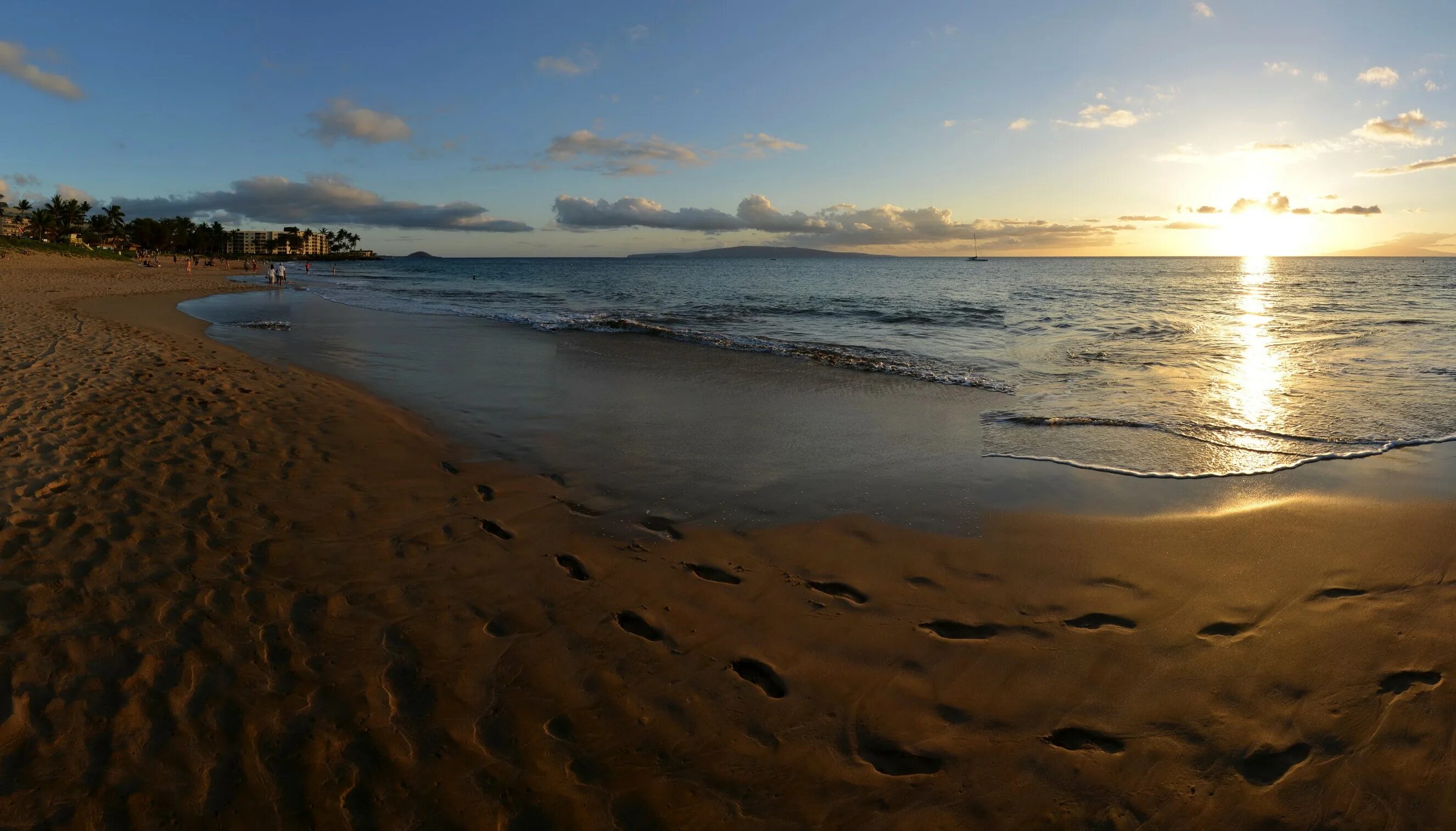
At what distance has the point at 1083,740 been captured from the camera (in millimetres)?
3260

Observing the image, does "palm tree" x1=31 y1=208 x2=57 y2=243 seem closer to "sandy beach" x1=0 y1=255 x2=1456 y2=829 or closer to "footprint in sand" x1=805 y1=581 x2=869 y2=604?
"sandy beach" x1=0 y1=255 x2=1456 y2=829

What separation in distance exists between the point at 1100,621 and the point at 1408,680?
1.53 metres

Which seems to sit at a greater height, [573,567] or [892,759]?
[573,567]

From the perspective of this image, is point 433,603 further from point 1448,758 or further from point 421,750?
point 1448,758

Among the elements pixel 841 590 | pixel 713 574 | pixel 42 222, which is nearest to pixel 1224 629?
pixel 841 590

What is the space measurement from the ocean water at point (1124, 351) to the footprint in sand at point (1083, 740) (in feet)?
15.6

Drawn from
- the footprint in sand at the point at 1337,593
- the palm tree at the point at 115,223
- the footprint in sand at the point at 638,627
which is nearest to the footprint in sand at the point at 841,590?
the footprint in sand at the point at 638,627

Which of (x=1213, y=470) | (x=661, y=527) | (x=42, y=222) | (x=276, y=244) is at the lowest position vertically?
(x=661, y=527)

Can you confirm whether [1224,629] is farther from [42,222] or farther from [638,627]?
[42,222]

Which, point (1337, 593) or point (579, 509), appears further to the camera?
point (579, 509)

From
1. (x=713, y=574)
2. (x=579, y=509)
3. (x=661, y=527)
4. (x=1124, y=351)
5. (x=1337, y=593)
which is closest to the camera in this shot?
(x=1337, y=593)

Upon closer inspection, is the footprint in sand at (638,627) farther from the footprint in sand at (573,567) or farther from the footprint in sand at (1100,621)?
the footprint in sand at (1100,621)

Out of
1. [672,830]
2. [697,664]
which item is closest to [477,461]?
[697,664]

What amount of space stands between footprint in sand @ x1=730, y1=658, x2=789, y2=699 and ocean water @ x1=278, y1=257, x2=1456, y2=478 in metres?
5.24
